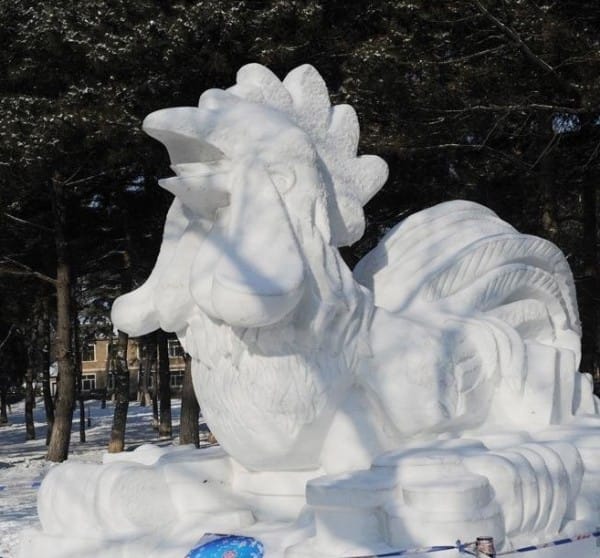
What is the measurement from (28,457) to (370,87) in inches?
335

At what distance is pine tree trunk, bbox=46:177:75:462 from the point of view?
1132 centimetres

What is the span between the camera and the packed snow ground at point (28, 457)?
6871mm

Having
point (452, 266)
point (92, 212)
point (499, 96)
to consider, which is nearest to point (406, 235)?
point (452, 266)

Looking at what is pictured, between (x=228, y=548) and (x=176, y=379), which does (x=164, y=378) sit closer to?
(x=228, y=548)

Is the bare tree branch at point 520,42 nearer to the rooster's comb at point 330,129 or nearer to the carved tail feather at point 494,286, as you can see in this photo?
the carved tail feather at point 494,286

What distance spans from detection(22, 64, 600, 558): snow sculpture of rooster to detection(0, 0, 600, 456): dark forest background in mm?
5321

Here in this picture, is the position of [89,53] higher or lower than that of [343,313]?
higher

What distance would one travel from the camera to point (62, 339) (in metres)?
11.4

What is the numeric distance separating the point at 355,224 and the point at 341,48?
651 centimetres

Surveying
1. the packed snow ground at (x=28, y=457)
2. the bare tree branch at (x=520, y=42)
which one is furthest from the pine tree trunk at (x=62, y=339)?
the bare tree branch at (x=520, y=42)

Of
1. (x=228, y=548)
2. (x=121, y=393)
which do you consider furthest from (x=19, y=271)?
(x=228, y=548)

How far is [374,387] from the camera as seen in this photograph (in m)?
3.53

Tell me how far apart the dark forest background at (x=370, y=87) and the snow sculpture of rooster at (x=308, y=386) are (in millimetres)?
5321

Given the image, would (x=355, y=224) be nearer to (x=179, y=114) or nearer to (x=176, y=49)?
(x=179, y=114)
